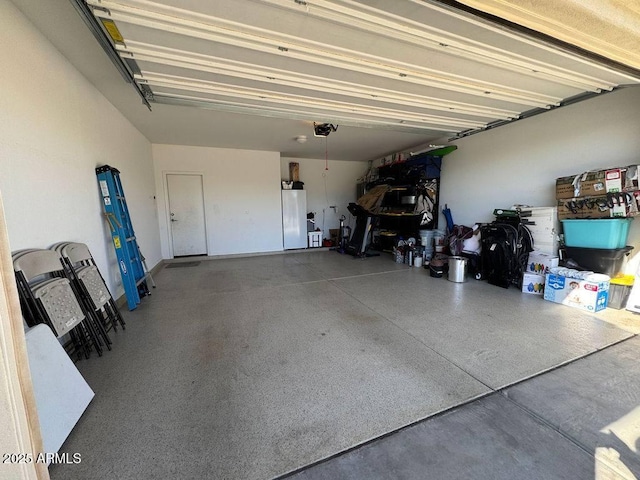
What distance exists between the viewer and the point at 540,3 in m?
1.19

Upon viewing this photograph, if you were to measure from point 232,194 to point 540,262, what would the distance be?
571 cm

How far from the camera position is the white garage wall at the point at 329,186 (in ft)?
22.9

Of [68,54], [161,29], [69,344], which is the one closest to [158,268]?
[69,344]

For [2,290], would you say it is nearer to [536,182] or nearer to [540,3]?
[540,3]

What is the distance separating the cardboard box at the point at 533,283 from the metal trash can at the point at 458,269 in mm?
710

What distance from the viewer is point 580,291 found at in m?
2.72

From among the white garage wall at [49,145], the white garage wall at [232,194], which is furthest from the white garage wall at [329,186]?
the white garage wall at [49,145]

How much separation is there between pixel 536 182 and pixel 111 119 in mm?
5850

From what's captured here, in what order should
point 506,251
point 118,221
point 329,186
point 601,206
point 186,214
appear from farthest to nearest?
point 329,186 < point 186,214 < point 506,251 < point 118,221 < point 601,206

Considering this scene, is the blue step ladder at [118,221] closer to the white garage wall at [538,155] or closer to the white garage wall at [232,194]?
the white garage wall at [232,194]

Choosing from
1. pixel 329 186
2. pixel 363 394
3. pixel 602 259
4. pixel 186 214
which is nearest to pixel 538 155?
pixel 602 259

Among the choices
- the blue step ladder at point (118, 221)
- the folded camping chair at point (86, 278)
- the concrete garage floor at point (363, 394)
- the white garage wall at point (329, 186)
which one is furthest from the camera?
the white garage wall at point (329, 186)

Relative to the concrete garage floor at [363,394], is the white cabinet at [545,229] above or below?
above

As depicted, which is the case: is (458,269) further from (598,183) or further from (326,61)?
(326,61)
